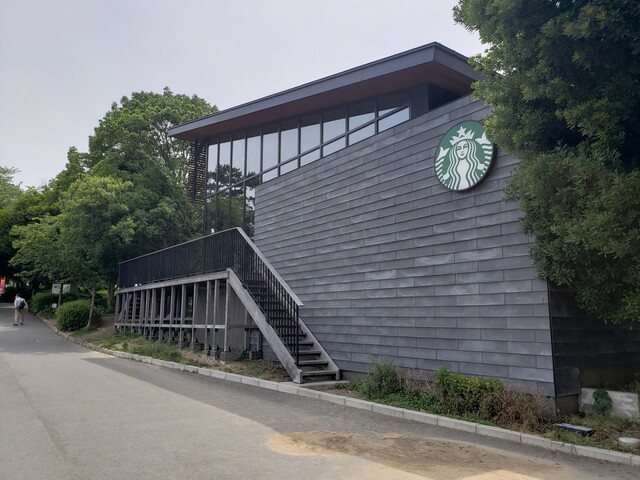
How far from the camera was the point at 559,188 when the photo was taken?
17.3ft

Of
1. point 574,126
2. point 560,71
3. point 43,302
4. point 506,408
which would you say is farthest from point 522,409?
point 43,302

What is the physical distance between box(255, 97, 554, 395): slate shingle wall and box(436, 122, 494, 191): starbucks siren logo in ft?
0.50

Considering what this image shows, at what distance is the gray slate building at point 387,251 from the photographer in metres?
7.19

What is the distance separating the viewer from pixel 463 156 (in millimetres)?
8172

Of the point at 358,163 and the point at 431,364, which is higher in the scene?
the point at 358,163

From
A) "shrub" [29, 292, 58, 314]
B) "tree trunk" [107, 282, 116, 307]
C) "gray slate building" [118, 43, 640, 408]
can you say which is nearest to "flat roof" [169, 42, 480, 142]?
"gray slate building" [118, 43, 640, 408]

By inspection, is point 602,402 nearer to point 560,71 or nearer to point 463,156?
point 463,156

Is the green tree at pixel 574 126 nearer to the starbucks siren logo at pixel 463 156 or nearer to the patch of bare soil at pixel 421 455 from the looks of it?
the starbucks siren logo at pixel 463 156

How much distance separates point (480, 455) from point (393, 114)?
8044 millimetres

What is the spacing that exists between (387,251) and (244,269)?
13.5 ft

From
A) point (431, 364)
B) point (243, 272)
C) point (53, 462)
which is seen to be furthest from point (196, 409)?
point (243, 272)

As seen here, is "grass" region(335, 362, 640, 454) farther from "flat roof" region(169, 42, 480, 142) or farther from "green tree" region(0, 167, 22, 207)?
"green tree" region(0, 167, 22, 207)

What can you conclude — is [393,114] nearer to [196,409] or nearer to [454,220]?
[454,220]

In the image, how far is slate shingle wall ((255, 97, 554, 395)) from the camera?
7.23 metres
